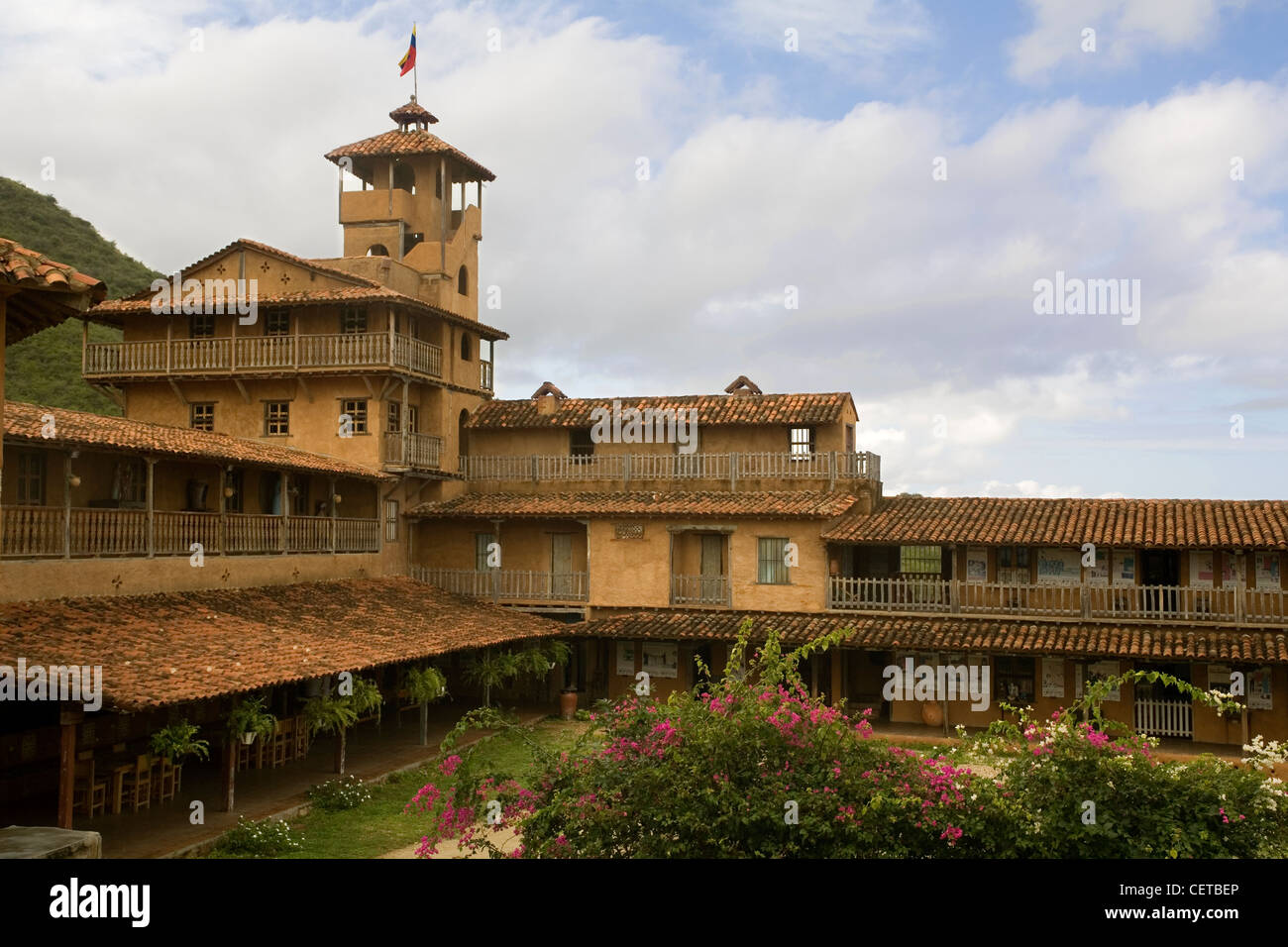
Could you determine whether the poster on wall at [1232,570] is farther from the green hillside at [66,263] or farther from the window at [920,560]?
the green hillside at [66,263]

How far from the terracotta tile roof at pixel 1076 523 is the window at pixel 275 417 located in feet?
51.5

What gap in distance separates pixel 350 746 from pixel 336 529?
5.75m

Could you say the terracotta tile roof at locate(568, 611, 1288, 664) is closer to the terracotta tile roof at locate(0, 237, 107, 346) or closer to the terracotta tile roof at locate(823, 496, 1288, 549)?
the terracotta tile roof at locate(823, 496, 1288, 549)

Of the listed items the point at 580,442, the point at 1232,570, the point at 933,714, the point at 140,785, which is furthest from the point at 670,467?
the point at 140,785

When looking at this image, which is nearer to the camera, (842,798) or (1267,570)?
(842,798)

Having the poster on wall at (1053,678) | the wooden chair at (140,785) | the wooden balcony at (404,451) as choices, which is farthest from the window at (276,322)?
the poster on wall at (1053,678)

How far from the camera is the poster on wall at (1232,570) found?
25969 mm

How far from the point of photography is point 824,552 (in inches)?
1143

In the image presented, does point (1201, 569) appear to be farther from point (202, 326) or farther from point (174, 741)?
point (202, 326)

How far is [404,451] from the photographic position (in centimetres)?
3002

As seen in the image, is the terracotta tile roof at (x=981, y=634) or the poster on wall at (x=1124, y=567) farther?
the poster on wall at (x=1124, y=567)

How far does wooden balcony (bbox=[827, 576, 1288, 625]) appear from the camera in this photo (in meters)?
25.5

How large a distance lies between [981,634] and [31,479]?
2084 cm
